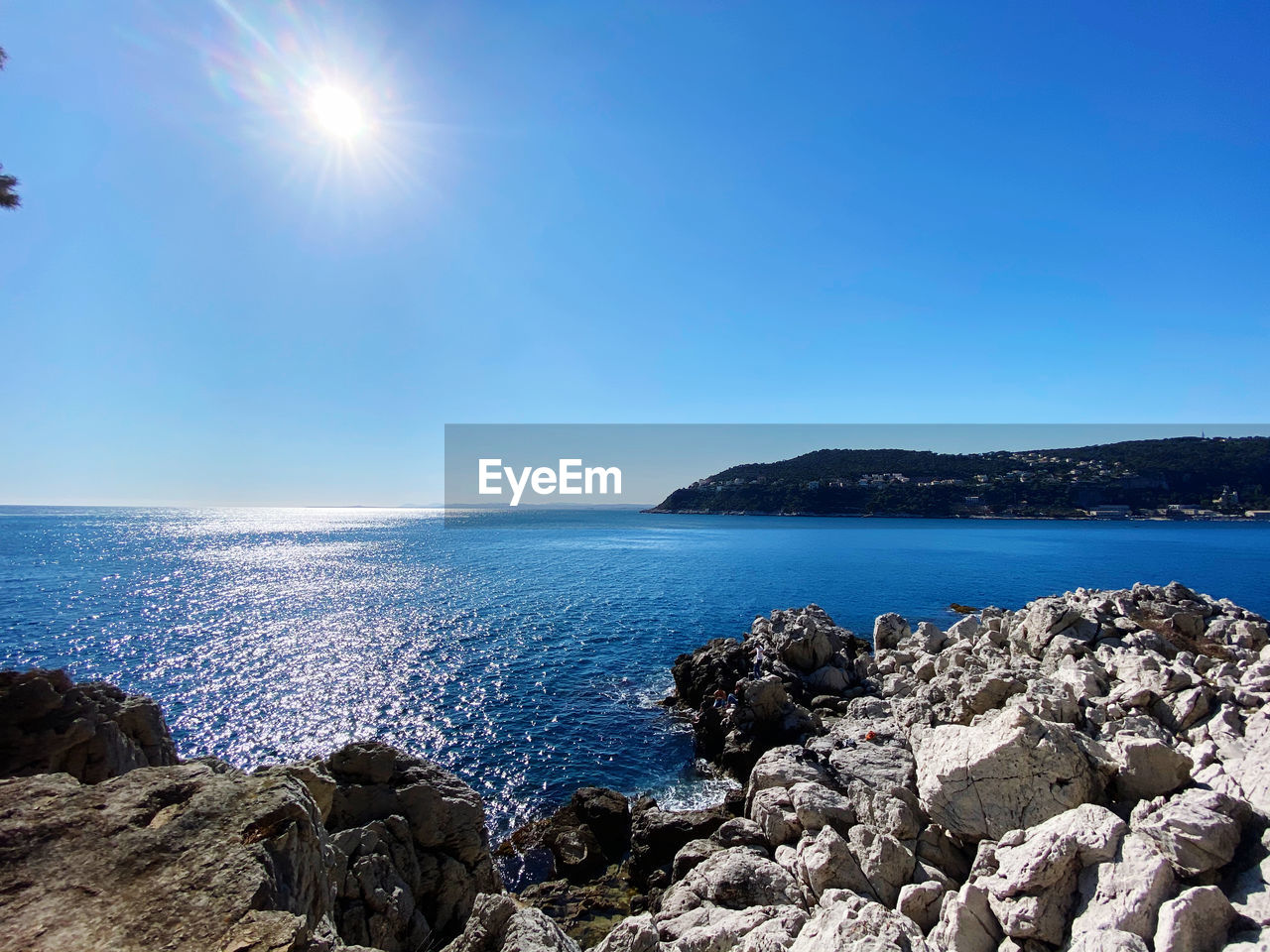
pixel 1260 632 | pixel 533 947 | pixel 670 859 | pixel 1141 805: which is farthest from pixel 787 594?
pixel 533 947

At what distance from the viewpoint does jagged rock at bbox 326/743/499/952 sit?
1218 centimetres

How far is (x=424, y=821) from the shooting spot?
1302 centimetres

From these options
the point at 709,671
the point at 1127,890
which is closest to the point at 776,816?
the point at 1127,890

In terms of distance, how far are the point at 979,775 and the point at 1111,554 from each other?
11019 centimetres

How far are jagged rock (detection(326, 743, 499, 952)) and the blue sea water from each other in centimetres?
774

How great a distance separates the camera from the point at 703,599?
198 feet

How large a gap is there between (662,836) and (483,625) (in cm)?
3507

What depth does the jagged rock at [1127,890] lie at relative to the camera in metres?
8.42

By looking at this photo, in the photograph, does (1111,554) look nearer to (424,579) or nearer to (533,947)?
(424,579)

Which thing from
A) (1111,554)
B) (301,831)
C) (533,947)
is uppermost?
(301,831)

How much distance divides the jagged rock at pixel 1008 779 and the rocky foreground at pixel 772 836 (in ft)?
0.15

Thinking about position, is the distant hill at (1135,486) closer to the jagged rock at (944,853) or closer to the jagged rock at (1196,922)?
the jagged rock at (944,853)

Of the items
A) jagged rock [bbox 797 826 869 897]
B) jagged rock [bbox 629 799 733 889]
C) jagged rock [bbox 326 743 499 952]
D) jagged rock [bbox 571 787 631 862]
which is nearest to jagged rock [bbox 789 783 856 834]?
jagged rock [bbox 797 826 869 897]

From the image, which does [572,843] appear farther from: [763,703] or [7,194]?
[7,194]
